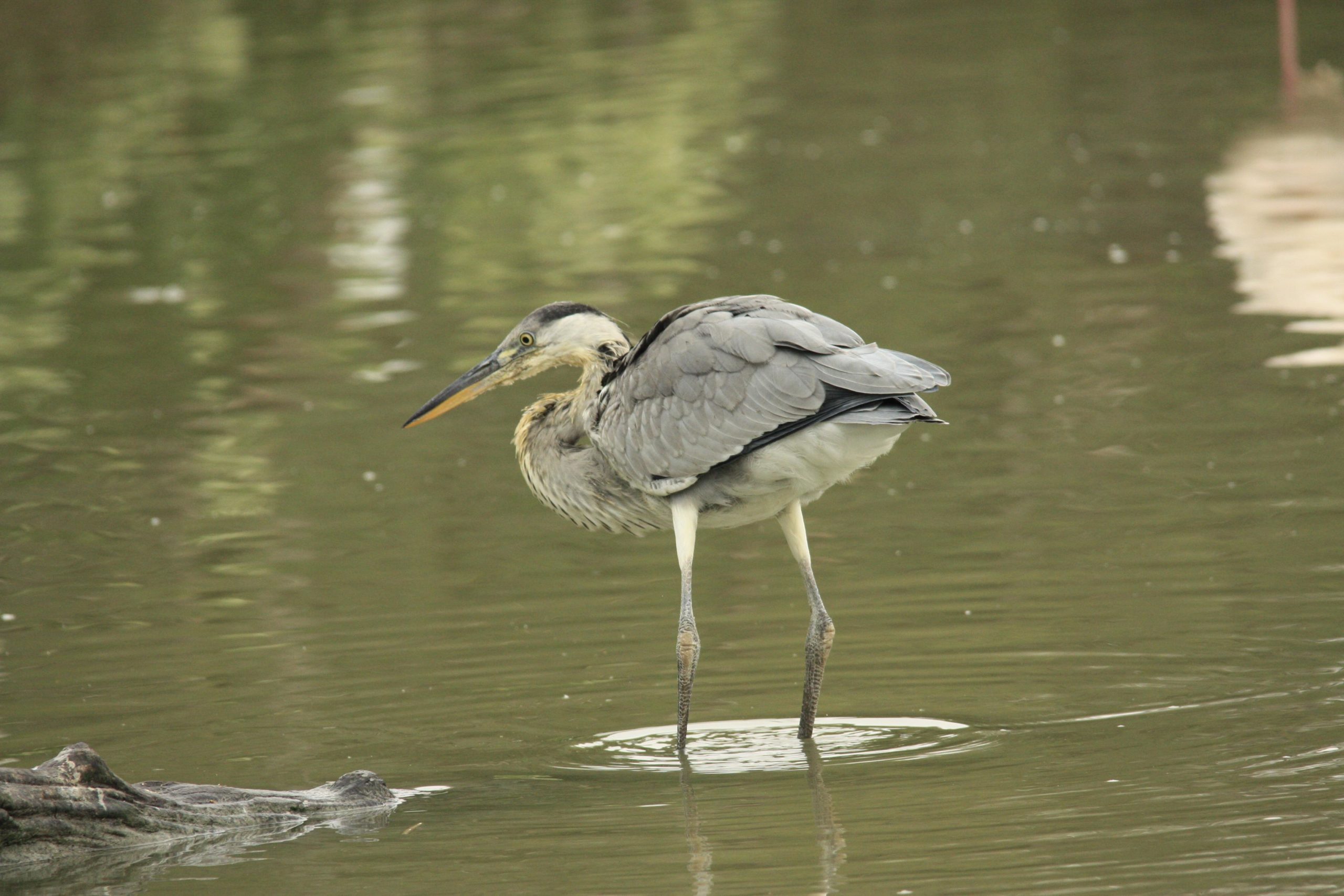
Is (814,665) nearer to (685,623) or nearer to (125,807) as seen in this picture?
(685,623)

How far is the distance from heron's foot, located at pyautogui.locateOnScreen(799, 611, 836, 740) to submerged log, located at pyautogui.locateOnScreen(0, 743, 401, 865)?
154 cm

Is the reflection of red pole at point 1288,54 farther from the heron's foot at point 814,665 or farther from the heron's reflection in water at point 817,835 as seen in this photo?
the heron's reflection in water at point 817,835

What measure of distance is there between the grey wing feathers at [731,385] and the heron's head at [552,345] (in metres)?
0.30

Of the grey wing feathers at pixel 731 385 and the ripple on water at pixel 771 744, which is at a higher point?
the grey wing feathers at pixel 731 385

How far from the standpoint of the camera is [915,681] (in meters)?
7.83

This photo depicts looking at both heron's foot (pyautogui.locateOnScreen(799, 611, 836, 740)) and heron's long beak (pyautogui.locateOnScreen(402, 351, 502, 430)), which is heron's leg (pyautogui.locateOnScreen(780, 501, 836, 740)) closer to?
heron's foot (pyautogui.locateOnScreen(799, 611, 836, 740))

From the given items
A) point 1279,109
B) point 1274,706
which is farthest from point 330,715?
point 1279,109

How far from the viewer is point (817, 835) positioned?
246 inches

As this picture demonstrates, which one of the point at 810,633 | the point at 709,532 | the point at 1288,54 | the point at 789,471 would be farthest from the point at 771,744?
the point at 1288,54

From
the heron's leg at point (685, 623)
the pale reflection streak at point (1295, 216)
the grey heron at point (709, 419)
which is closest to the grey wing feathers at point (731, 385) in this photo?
the grey heron at point (709, 419)

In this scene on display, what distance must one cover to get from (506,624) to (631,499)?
1.21 m

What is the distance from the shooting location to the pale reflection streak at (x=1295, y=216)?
13.6 meters

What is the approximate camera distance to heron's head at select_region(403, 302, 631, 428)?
829 centimetres

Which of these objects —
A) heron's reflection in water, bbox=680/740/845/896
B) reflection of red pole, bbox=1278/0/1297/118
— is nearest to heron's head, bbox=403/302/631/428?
heron's reflection in water, bbox=680/740/845/896
